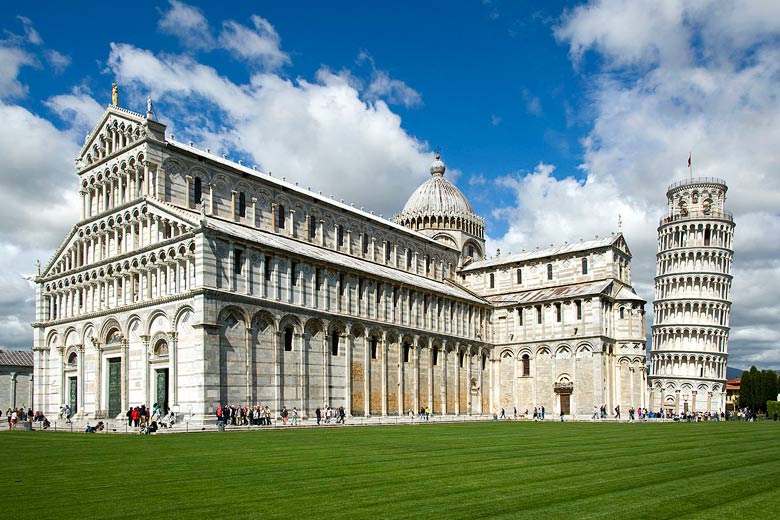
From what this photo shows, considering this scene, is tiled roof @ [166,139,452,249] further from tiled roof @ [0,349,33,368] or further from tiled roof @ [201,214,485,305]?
tiled roof @ [0,349,33,368]

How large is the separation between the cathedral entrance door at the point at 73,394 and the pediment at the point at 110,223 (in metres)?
8.49

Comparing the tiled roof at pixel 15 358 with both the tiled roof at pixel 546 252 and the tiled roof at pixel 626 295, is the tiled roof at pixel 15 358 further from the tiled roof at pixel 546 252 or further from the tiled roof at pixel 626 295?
the tiled roof at pixel 626 295

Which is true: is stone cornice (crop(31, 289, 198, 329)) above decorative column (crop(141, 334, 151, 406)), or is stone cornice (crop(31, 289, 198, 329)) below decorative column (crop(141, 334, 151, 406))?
Answer: above

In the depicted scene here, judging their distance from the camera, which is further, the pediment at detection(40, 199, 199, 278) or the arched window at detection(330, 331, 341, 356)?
the arched window at detection(330, 331, 341, 356)

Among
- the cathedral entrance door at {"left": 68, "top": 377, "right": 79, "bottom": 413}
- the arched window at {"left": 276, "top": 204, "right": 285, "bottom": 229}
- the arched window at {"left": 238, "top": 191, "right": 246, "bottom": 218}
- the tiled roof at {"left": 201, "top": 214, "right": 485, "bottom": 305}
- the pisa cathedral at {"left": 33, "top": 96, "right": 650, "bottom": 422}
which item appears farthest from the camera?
the arched window at {"left": 276, "top": 204, "right": 285, "bottom": 229}

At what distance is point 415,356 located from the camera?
2335 inches

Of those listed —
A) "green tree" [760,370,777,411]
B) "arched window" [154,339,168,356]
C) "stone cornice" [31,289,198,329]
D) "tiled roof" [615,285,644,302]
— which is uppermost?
"tiled roof" [615,285,644,302]

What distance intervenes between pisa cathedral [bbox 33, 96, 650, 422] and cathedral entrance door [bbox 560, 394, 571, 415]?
199mm

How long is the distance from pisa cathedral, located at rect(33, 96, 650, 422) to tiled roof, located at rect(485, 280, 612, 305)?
239 mm

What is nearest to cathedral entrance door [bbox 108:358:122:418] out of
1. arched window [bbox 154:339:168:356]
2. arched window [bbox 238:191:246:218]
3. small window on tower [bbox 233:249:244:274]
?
arched window [bbox 154:339:168:356]

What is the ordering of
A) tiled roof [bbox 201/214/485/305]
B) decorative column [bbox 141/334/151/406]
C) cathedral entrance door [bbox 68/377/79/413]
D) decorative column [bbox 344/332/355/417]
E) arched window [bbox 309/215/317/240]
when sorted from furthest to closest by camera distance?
arched window [bbox 309/215/317/240] < decorative column [bbox 344/332/355/417] < cathedral entrance door [bbox 68/377/79/413] < tiled roof [bbox 201/214/485/305] < decorative column [bbox 141/334/151/406]

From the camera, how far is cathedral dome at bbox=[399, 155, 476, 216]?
81.9m

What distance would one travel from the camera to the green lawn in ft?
39.5

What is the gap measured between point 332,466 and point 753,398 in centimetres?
10191
